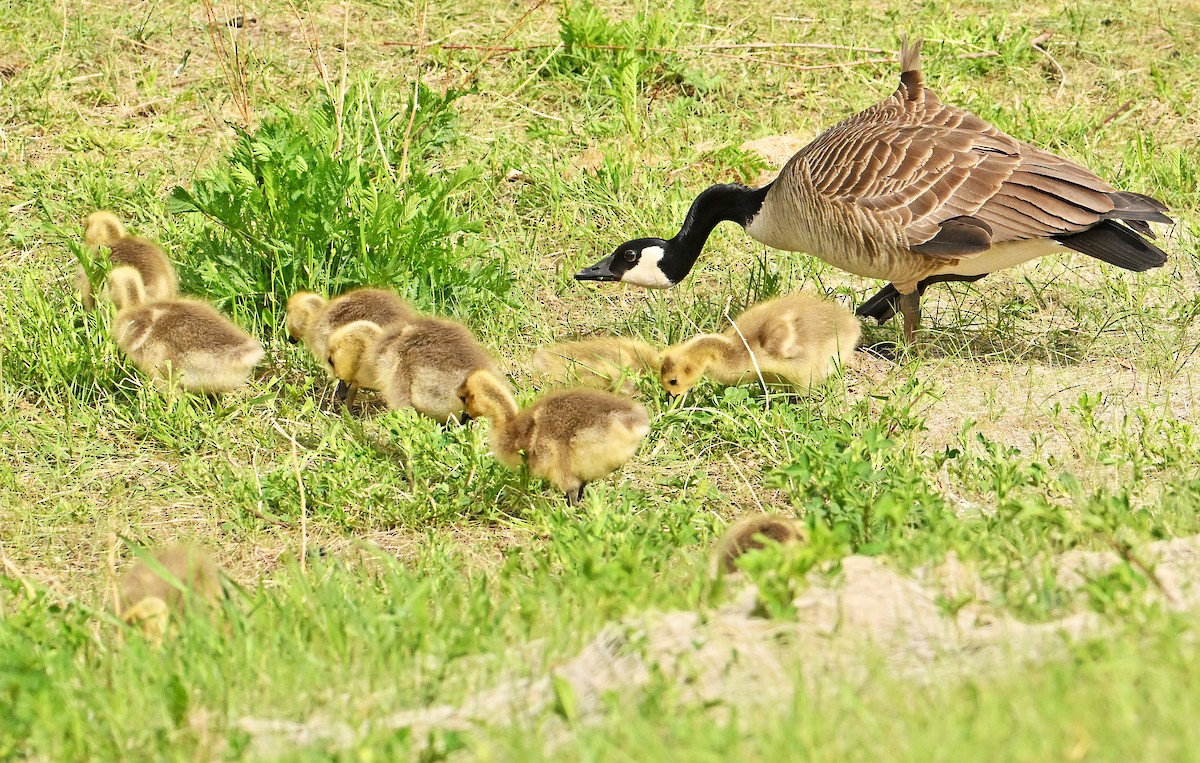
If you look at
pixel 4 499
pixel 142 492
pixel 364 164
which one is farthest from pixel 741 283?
pixel 4 499

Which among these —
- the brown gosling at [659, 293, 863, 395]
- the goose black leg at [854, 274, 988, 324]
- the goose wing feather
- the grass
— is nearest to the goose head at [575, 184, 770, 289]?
the grass

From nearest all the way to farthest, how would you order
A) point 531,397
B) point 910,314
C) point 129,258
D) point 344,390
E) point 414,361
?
point 414,361 < point 531,397 < point 344,390 < point 129,258 < point 910,314

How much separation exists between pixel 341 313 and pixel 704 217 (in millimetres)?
2205

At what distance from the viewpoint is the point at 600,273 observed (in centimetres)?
747

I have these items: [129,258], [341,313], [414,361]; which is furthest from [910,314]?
[129,258]

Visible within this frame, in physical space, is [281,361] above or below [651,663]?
below

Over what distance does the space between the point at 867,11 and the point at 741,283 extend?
12.8ft

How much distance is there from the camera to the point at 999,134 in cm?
Result: 694

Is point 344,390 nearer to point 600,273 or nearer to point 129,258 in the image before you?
point 129,258

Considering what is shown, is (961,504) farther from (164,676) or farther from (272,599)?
(164,676)

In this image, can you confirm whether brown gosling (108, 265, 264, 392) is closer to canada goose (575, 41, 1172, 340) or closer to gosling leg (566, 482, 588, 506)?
gosling leg (566, 482, 588, 506)

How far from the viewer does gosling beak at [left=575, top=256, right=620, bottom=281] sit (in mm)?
7465

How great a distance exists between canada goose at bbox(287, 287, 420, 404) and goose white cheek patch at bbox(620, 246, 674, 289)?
57.9 inches

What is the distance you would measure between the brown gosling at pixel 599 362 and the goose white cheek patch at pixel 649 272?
97 centimetres
